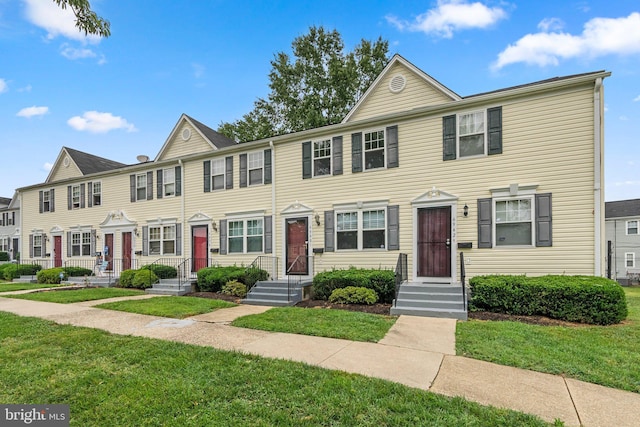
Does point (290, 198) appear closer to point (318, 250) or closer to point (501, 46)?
point (318, 250)

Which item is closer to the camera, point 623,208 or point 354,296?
point 354,296

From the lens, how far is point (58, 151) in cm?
1748

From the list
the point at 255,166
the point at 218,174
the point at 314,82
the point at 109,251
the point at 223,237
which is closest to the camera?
the point at 255,166

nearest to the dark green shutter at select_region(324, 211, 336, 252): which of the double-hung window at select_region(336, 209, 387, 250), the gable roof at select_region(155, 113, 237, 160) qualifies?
the double-hung window at select_region(336, 209, 387, 250)

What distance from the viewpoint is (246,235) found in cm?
1209

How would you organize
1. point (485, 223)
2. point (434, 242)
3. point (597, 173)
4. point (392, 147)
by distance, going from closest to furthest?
point (597, 173)
point (485, 223)
point (434, 242)
point (392, 147)

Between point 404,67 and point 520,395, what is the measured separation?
922 centimetres

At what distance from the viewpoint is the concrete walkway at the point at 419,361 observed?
3.20m

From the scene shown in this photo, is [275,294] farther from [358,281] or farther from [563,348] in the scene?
[563,348]

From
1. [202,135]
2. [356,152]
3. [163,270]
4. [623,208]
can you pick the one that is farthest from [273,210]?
[623,208]

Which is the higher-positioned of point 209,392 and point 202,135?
point 202,135

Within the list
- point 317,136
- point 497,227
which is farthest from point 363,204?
point 497,227

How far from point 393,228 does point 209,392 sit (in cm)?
718

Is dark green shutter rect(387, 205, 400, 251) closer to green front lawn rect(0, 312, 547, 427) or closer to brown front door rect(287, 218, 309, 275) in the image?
brown front door rect(287, 218, 309, 275)
